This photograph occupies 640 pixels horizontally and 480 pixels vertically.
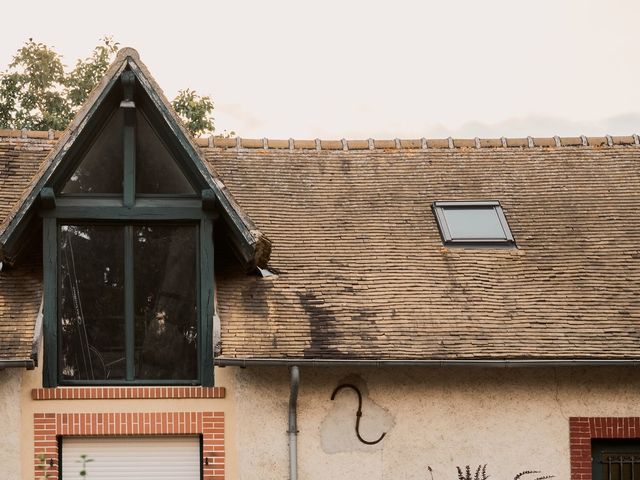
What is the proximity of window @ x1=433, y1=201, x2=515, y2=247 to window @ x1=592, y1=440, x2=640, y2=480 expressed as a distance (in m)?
2.68

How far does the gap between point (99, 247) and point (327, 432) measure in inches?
119

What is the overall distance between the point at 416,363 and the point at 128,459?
307 centimetres

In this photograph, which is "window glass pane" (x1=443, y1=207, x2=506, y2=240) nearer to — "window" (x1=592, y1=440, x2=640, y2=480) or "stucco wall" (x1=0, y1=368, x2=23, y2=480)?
"window" (x1=592, y1=440, x2=640, y2=480)

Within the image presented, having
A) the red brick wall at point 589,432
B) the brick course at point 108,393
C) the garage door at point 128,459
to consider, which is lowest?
the garage door at point 128,459

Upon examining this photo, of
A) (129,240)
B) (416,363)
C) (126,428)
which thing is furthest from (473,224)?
(126,428)

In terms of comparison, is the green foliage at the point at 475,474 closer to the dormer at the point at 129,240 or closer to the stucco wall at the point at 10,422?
the dormer at the point at 129,240

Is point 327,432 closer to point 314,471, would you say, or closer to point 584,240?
point 314,471

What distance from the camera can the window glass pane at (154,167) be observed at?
11.2 meters

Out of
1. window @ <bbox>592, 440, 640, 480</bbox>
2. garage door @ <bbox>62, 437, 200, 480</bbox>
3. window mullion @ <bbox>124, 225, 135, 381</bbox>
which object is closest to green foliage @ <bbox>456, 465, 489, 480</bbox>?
window @ <bbox>592, 440, 640, 480</bbox>

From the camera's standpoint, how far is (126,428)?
10.8 m

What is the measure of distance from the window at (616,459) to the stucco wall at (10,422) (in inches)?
235

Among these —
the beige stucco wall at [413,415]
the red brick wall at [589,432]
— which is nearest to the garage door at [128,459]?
the beige stucco wall at [413,415]

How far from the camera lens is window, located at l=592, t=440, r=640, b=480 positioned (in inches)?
449

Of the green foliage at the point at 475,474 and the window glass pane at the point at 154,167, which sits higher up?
the window glass pane at the point at 154,167
